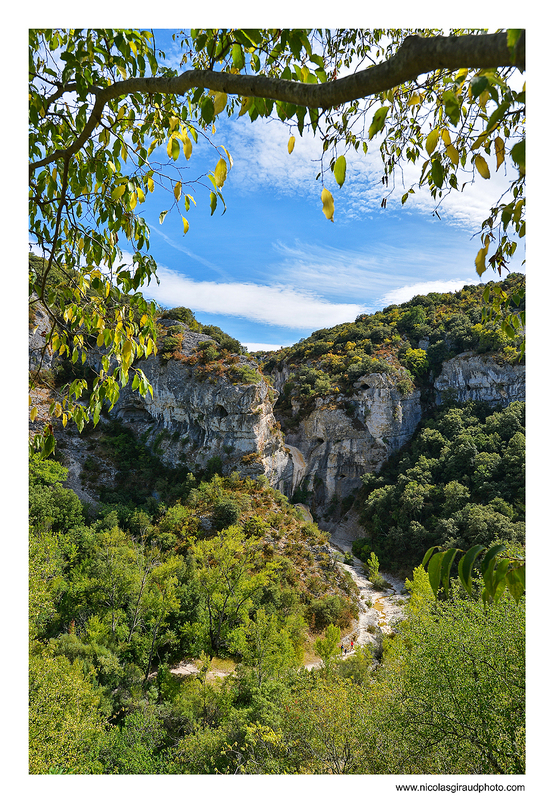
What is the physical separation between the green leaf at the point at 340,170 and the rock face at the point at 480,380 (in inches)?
1186

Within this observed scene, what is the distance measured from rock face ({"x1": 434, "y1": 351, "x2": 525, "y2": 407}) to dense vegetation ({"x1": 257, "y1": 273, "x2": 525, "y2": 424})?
0.80 meters

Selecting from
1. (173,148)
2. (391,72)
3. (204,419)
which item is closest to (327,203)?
(391,72)

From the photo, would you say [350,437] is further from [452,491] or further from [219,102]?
[219,102]

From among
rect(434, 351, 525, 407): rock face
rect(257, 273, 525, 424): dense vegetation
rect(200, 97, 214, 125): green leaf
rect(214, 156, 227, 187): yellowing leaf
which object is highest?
rect(257, 273, 525, 424): dense vegetation

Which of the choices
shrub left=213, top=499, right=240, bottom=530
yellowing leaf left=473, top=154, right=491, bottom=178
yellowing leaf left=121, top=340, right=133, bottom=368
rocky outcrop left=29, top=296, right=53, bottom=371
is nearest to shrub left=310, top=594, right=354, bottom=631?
shrub left=213, top=499, right=240, bottom=530

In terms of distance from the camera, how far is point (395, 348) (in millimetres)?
32750

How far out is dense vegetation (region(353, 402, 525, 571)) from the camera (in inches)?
722

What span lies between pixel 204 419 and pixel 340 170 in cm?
2085

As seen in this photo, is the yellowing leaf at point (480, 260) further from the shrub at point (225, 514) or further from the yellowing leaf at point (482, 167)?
the shrub at point (225, 514)

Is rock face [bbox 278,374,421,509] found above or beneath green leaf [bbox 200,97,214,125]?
beneath

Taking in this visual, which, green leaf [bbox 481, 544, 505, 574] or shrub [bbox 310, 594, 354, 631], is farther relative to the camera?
shrub [bbox 310, 594, 354, 631]

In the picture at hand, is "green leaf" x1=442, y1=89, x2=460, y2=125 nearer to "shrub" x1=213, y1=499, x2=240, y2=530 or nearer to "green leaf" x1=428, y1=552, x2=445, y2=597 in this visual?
"green leaf" x1=428, y1=552, x2=445, y2=597
